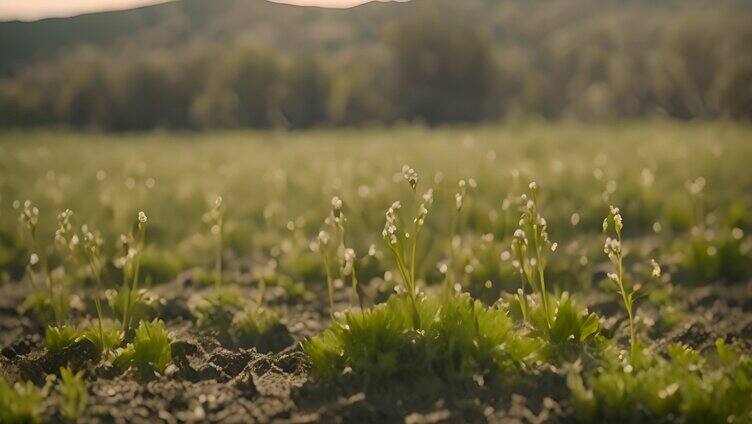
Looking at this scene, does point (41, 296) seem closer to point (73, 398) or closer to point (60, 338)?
point (60, 338)

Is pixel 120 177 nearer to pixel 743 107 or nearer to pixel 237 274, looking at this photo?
pixel 237 274

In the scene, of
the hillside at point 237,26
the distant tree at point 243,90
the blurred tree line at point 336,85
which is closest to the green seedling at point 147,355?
the blurred tree line at point 336,85

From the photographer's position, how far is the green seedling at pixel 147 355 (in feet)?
10.5

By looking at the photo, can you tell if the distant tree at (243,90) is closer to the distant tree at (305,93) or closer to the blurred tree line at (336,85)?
the blurred tree line at (336,85)

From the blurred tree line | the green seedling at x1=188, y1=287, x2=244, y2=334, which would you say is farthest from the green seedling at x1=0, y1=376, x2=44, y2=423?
the blurred tree line

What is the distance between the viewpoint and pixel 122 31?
77.3 meters

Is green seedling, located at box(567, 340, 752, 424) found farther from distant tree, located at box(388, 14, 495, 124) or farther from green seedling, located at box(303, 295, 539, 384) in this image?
distant tree, located at box(388, 14, 495, 124)

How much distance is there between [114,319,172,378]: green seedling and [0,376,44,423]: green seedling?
22.3 inches

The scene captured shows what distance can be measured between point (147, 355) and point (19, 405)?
708 mm

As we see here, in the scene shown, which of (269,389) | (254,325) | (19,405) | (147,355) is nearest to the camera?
(19,405)

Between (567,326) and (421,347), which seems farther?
(567,326)

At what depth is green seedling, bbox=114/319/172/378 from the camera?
3.20m

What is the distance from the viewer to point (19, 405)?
2576mm

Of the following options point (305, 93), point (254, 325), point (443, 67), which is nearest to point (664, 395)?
point (254, 325)
